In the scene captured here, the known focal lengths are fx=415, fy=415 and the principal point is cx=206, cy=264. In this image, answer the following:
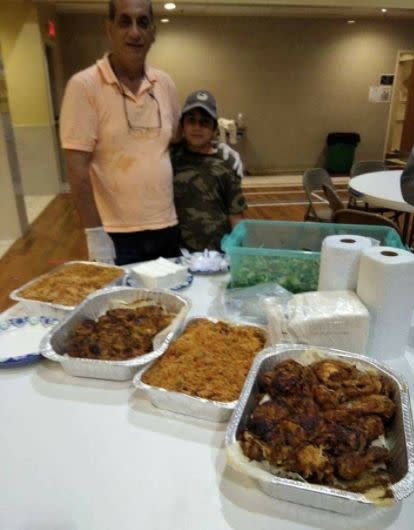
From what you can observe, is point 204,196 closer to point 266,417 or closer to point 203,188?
point 203,188

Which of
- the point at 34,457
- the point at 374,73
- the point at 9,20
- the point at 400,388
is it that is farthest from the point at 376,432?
the point at 374,73

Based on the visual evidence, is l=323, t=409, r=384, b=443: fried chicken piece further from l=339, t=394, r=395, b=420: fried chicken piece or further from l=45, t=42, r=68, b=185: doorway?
l=45, t=42, r=68, b=185: doorway

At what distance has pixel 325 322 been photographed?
2.89 feet

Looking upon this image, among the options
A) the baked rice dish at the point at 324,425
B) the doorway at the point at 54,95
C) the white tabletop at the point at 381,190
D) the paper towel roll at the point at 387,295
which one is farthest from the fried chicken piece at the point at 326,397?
the doorway at the point at 54,95

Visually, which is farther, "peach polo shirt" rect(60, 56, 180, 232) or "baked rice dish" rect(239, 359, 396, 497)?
"peach polo shirt" rect(60, 56, 180, 232)

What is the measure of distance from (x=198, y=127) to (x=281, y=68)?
5864mm

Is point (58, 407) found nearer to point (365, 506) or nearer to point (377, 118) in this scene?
point (365, 506)

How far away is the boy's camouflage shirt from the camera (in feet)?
5.55

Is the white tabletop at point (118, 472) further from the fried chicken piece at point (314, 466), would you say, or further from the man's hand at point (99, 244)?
the man's hand at point (99, 244)

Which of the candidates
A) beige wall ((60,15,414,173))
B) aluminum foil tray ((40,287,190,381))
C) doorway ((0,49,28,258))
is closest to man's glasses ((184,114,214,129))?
aluminum foil tray ((40,287,190,381))

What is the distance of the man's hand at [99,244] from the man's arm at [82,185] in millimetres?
29

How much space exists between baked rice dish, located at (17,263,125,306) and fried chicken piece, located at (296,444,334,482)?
75 cm

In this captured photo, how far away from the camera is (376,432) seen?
70 cm

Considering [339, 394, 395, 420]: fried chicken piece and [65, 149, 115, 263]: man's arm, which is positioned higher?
[65, 149, 115, 263]: man's arm
